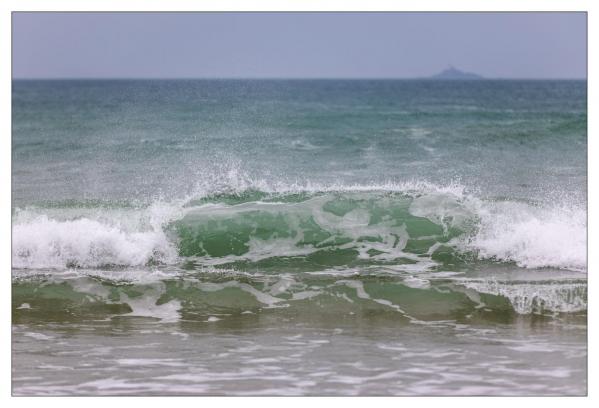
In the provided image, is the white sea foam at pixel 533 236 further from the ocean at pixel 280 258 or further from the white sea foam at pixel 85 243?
the white sea foam at pixel 85 243

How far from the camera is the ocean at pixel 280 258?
4.78 m

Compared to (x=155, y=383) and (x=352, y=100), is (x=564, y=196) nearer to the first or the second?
(x=155, y=383)

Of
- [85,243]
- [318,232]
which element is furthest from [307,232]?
[85,243]

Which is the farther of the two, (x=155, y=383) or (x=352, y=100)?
(x=352, y=100)

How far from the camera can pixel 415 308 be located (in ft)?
19.2

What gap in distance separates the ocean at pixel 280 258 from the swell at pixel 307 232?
0.08 ft

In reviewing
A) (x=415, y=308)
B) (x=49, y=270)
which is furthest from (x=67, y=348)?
(x=415, y=308)

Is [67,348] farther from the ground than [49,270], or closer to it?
closer to it

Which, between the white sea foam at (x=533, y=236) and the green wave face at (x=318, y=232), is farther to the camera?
the green wave face at (x=318, y=232)

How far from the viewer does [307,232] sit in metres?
7.58

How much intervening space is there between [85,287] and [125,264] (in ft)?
1.95

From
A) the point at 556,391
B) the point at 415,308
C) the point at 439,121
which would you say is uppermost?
the point at 439,121

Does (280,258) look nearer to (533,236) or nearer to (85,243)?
(85,243)

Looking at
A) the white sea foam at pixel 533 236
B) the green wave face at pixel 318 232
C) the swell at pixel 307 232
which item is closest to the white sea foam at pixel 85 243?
the swell at pixel 307 232
